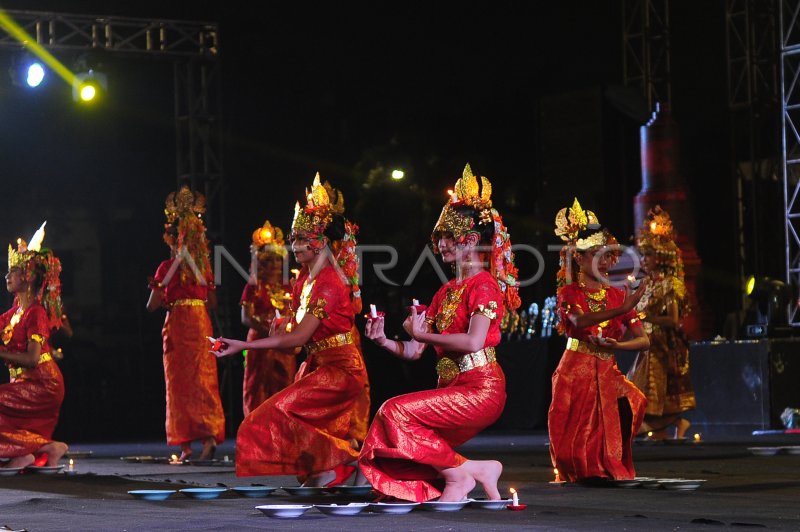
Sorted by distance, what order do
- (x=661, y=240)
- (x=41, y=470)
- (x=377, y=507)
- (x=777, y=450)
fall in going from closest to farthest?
(x=377, y=507) < (x=41, y=470) < (x=777, y=450) < (x=661, y=240)

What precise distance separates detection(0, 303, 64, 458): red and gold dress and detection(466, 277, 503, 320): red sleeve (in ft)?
11.1

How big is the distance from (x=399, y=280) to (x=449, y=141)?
184cm

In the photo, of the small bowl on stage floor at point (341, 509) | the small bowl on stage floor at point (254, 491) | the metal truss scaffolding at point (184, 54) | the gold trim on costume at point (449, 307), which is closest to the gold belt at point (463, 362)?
the gold trim on costume at point (449, 307)

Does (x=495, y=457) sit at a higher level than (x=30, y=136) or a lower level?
lower

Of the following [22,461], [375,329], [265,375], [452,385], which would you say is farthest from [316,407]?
[265,375]

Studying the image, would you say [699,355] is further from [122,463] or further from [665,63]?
[122,463]

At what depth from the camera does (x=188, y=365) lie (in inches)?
361

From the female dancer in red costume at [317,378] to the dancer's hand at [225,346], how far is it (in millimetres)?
349

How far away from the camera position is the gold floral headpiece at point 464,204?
5414 mm

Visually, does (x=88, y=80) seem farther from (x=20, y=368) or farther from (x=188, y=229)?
(x=20, y=368)

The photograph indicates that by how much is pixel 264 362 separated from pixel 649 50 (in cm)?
718

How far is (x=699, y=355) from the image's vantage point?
43.0 feet

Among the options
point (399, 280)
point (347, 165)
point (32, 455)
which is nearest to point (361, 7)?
point (347, 165)

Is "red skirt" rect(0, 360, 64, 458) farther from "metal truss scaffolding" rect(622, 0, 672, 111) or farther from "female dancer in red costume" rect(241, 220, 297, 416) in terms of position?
"metal truss scaffolding" rect(622, 0, 672, 111)
